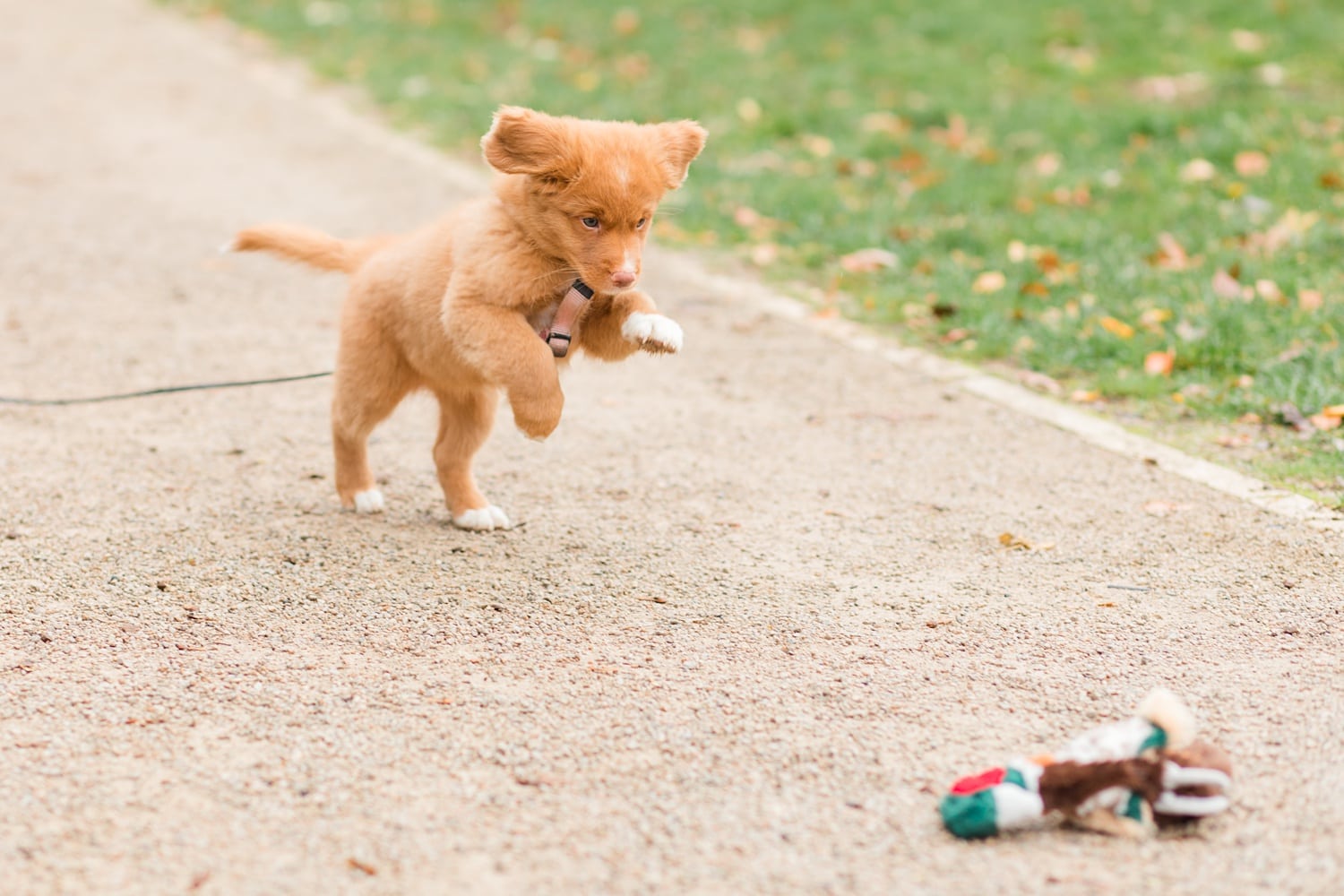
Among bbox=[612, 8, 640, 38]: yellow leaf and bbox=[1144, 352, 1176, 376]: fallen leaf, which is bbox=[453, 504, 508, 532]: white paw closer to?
bbox=[1144, 352, 1176, 376]: fallen leaf

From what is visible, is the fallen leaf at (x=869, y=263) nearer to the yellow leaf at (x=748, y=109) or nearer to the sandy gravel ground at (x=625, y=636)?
the sandy gravel ground at (x=625, y=636)

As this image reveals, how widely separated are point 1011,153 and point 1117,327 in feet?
10.2

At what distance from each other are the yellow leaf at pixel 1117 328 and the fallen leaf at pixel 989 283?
672 mm

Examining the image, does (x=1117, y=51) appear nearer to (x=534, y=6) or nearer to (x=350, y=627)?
(x=534, y=6)

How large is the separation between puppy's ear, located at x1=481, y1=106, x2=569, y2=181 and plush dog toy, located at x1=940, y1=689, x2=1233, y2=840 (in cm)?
173

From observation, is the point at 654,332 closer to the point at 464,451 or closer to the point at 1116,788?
the point at 464,451

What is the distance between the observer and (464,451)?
4422 millimetres

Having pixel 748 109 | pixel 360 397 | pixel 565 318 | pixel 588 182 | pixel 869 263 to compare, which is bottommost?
pixel 748 109

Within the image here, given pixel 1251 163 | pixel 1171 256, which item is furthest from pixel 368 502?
pixel 1251 163

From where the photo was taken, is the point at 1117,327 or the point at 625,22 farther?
the point at 625,22

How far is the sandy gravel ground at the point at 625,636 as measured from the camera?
8.95ft

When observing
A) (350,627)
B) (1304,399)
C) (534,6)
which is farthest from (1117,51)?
(350,627)

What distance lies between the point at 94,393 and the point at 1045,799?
4.21 m

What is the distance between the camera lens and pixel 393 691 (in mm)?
3340
